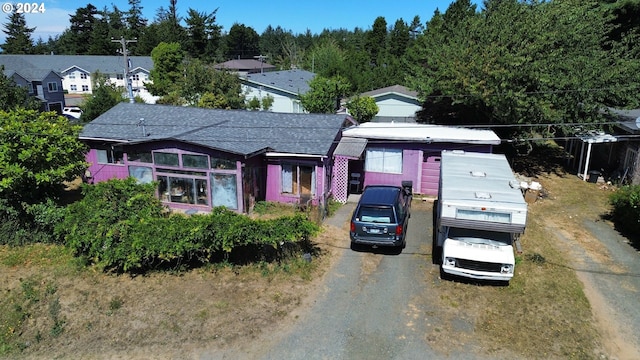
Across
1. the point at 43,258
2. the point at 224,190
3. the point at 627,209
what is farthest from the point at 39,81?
the point at 627,209

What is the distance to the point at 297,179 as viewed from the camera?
20438 millimetres

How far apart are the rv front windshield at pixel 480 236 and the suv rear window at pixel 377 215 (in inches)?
83.0

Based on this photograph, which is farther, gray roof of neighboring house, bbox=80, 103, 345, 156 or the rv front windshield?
gray roof of neighboring house, bbox=80, 103, 345, 156

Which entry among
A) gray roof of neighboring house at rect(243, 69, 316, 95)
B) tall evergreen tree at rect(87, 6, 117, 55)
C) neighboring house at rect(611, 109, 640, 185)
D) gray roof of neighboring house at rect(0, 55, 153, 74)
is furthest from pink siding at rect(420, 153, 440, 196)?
tall evergreen tree at rect(87, 6, 117, 55)

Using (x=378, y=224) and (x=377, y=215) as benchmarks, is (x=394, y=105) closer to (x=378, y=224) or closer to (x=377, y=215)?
(x=377, y=215)

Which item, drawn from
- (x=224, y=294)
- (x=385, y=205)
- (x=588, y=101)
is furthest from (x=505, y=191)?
(x=588, y=101)

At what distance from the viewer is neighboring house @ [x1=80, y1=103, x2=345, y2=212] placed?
19000 millimetres

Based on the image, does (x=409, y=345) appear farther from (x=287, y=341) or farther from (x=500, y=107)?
(x=500, y=107)

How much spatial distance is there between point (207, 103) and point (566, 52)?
24.3 metres

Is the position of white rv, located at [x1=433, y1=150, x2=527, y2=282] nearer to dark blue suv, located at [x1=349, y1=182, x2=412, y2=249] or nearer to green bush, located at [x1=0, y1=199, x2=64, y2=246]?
dark blue suv, located at [x1=349, y1=182, x2=412, y2=249]

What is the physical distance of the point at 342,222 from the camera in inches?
733

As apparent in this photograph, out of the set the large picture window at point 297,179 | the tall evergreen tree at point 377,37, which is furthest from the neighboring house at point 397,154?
the tall evergreen tree at point 377,37

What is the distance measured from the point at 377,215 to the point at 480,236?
3383mm

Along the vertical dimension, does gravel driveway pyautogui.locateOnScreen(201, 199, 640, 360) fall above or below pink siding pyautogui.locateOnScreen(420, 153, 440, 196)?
below
